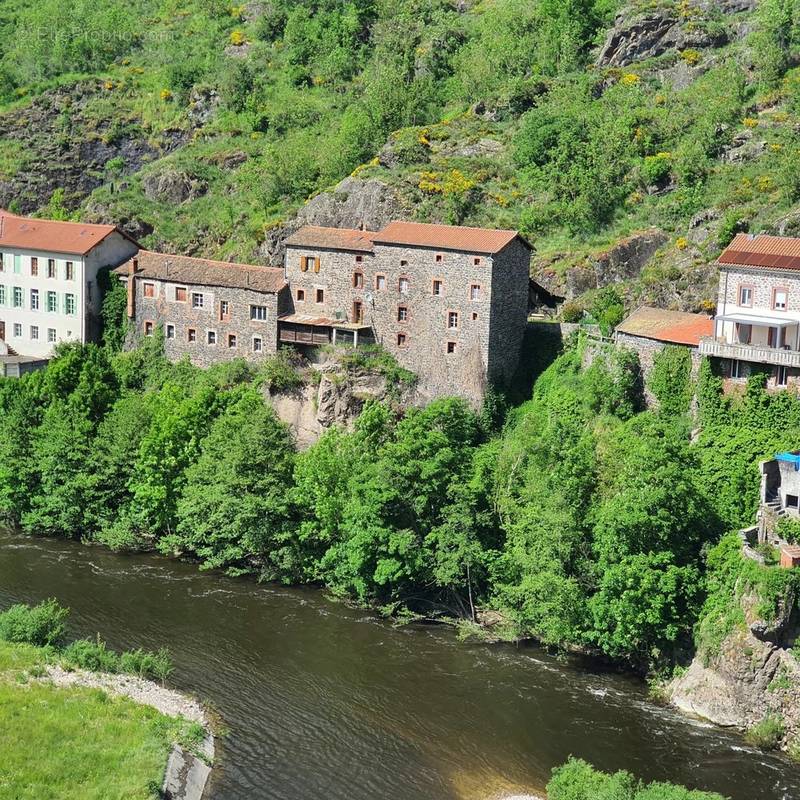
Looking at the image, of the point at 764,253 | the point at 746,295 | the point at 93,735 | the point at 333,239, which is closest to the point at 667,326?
the point at 746,295

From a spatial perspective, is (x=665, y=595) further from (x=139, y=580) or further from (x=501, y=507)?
(x=139, y=580)

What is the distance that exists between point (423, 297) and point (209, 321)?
13391 millimetres

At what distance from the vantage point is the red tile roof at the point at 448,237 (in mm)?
71438

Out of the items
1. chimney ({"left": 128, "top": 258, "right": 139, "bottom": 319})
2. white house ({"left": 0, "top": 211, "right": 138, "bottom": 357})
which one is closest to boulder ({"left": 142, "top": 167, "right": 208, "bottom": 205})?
white house ({"left": 0, "top": 211, "right": 138, "bottom": 357})

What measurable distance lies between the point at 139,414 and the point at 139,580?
991 centimetres

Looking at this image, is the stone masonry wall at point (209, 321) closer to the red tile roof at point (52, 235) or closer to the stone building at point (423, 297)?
the stone building at point (423, 297)

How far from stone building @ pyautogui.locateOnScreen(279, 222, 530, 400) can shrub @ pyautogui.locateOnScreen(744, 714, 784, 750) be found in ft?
84.0

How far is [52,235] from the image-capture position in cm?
8438

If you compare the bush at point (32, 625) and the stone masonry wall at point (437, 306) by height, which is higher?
the stone masonry wall at point (437, 306)

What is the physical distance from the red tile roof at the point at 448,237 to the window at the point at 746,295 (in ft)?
41.9

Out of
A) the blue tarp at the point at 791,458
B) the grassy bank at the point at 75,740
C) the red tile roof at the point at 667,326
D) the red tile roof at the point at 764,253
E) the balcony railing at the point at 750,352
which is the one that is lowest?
the grassy bank at the point at 75,740

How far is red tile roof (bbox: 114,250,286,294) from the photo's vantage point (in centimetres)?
7741

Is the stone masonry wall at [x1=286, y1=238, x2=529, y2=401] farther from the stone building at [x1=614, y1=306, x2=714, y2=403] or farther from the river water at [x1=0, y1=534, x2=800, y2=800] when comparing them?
the river water at [x1=0, y1=534, x2=800, y2=800]

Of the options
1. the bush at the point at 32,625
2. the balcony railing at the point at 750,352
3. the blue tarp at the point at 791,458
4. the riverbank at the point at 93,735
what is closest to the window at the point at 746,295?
the balcony railing at the point at 750,352
